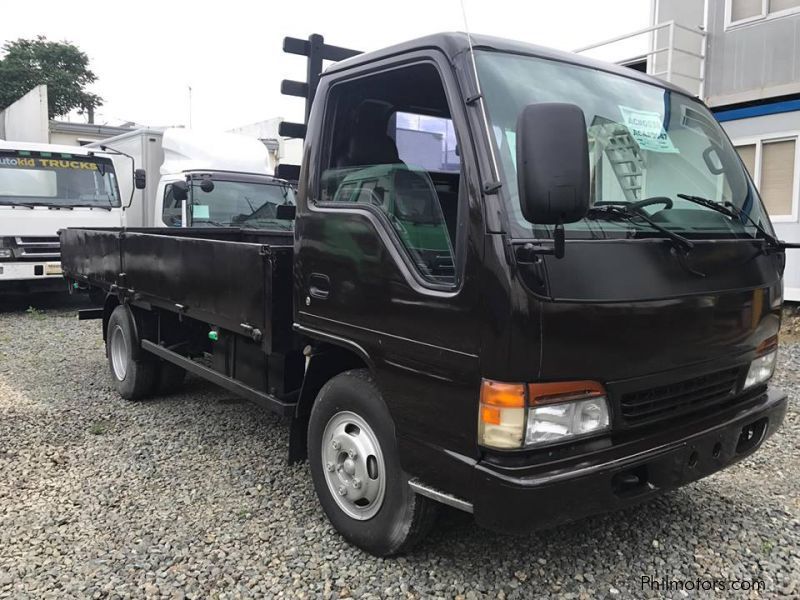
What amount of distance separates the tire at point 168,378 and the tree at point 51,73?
1487 inches

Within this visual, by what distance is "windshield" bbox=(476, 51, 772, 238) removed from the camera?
8.61ft

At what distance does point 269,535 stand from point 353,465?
0.65m

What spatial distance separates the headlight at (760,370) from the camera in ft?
10.2

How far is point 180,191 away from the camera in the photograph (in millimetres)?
9891

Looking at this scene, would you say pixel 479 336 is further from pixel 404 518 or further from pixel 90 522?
pixel 90 522

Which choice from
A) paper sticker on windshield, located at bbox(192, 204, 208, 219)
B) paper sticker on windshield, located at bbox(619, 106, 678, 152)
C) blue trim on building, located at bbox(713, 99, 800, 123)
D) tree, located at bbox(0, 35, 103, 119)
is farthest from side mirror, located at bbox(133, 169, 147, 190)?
tree, located at bbox(0, 35, 103, 119)

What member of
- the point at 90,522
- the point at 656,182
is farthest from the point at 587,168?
the point at 90,522

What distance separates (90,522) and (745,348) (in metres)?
3.35

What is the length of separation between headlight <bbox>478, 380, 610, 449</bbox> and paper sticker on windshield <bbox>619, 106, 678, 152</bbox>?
123 centimetres

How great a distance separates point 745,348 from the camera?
2.96 meters

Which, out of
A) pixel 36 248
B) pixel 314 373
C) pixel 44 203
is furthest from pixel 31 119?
pixel 314 373

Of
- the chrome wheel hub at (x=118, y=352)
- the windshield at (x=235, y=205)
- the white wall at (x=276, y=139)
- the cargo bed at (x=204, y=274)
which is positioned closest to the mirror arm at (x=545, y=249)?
the cargo bed at (x=204, y=274)

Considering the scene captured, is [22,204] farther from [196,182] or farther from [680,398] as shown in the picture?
[680,398]

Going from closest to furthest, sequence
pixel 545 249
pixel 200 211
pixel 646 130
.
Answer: pixel 545 249 → pixel 646 130 → pixel 200 211
